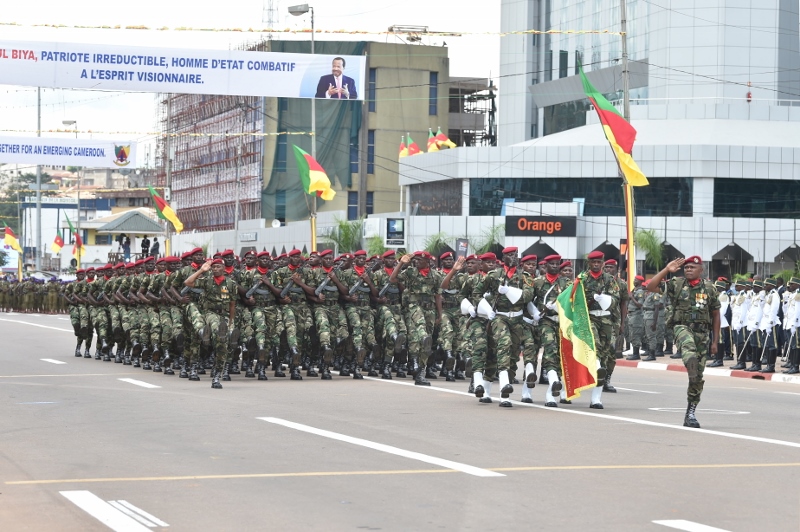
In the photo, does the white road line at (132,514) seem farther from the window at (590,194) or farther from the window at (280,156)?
the window at (280,156)

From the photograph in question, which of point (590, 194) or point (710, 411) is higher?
point (590, 194)

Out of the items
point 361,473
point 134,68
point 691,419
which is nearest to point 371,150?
point 134,68

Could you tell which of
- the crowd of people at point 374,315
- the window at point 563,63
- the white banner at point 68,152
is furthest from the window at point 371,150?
the crowd of people at point 374,315

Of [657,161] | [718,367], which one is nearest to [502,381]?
[718,367]

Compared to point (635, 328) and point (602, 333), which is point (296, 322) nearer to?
point (602, 333)

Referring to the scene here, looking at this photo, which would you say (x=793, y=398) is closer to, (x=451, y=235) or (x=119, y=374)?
(x=119, y=374)

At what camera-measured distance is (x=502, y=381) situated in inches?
600

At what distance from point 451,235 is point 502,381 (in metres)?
45.5

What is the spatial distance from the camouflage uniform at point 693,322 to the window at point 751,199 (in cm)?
4537

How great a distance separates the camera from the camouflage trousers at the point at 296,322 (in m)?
19.1

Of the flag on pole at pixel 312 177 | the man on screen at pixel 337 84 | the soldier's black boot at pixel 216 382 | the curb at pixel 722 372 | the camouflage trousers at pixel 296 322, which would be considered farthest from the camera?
the flag on pole at pixel 312 177

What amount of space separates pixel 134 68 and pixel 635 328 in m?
12.5

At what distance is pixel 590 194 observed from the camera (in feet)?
198

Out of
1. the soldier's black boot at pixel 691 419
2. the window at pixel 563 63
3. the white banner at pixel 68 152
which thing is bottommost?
the soldier's black boot at pixel 691 419
